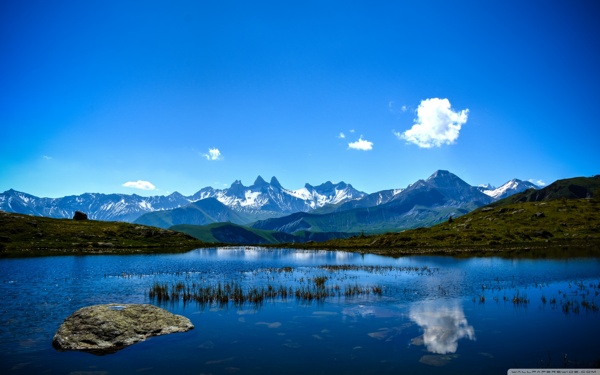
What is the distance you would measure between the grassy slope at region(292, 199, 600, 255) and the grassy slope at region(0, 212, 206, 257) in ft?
277

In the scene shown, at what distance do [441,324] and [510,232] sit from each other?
12046 cm

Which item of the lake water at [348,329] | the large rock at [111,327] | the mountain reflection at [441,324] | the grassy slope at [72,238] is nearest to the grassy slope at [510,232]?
the lake water at [348,329]

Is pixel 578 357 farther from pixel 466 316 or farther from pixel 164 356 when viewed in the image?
pixel 164 356

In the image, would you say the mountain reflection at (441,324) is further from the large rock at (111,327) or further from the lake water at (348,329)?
the large rock at (111,327)

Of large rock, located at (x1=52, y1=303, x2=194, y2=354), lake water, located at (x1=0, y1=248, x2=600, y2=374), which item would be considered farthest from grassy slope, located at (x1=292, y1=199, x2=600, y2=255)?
large rock, located at (x1=52, y1=303, x2=194, y2=354)

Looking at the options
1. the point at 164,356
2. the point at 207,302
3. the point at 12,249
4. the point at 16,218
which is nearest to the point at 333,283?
the point at 207,302

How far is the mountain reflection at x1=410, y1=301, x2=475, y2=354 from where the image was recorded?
24500 millimetres

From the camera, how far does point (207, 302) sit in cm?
4019

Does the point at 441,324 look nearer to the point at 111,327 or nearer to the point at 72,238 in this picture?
the point at 111,327

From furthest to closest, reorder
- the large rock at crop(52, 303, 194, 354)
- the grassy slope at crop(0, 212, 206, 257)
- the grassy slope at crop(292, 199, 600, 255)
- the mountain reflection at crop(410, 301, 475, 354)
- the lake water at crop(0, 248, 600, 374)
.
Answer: the grassy slope at crop(292, 199, 600, 255)
the grassy slope at crop(0, 212, 206, 257)
the large rock at crop(52, 303, 194, 354)
the mountain reflection at crop(410, 301, 475, 354)
the lake water at crop(0, 248, 600, 374)

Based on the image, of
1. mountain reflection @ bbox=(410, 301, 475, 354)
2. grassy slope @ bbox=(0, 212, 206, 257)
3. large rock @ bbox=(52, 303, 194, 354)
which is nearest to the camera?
mountain reflection @ bbox=(410, 301, 475, 354)

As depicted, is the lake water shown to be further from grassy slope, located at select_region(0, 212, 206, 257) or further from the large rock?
grassy slope, located at select_region(0, 212, 206, 257)

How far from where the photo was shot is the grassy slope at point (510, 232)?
117 meters

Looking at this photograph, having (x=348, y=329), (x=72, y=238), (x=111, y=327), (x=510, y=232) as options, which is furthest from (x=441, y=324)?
(x=72, y=238)
